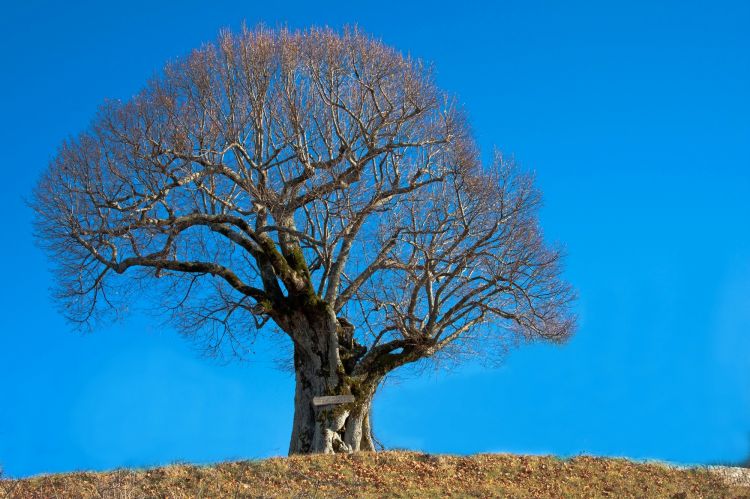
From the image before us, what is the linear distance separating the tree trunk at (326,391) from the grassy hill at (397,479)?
2244 mm

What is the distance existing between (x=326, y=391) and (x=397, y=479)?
4.51m

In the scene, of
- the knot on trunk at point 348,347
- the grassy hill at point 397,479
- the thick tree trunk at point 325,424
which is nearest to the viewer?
the grassy hill at point 397,479

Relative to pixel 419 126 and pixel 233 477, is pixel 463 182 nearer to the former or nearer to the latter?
pixel 419 126

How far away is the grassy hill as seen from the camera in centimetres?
1295

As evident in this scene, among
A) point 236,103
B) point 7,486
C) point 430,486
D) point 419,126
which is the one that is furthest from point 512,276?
point 7,486

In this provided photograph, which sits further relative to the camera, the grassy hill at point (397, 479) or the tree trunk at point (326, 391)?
the tree trunk at point (326, 391)

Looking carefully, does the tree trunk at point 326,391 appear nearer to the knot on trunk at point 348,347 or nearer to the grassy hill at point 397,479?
the knot on trunk at point 348,347

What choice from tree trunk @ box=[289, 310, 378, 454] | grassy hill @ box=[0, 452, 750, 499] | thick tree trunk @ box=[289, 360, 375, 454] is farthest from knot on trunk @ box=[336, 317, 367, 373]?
grassy hill @ box=[0, 452, 750, 499]

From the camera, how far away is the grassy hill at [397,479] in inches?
510

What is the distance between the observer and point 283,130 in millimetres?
18234

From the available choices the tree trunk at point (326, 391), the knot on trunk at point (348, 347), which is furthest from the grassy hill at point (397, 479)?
the knot on trunk at point (348, 347)

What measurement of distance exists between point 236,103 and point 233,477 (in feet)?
28.6

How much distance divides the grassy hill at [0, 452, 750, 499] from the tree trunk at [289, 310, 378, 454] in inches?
88.4

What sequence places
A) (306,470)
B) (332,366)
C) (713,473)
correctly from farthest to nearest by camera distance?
(332,366)
(713,473)
(306,470)
